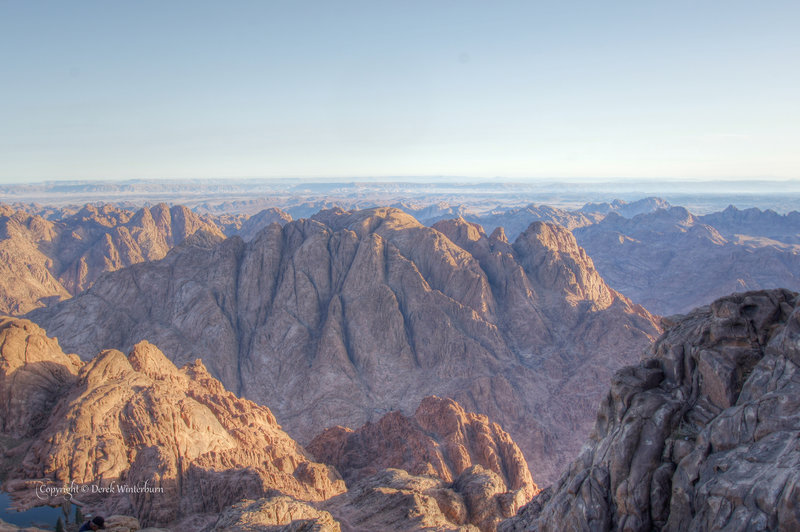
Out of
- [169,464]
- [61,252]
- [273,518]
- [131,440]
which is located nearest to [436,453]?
[273,518]

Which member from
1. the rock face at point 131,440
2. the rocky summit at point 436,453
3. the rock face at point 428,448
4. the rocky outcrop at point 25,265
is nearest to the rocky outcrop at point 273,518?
the rock face at point 131,440

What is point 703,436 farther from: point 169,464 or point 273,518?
point 169,464

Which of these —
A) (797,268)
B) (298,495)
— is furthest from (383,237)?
(797,268)

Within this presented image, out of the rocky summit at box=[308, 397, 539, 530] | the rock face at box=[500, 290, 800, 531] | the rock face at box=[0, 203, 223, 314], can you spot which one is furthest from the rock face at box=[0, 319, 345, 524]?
the rock face at box=[0, 203, 223, 314]

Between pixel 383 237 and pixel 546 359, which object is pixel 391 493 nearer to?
pixel 546 359

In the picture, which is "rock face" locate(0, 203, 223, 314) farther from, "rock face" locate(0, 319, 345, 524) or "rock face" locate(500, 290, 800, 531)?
"rock face" locate(500, 290, 800, 531)

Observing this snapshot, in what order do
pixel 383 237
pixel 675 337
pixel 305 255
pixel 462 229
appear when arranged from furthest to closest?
pixel 462 229 → pixel 383 237 → pixel 305 255 → pixel 675 337
